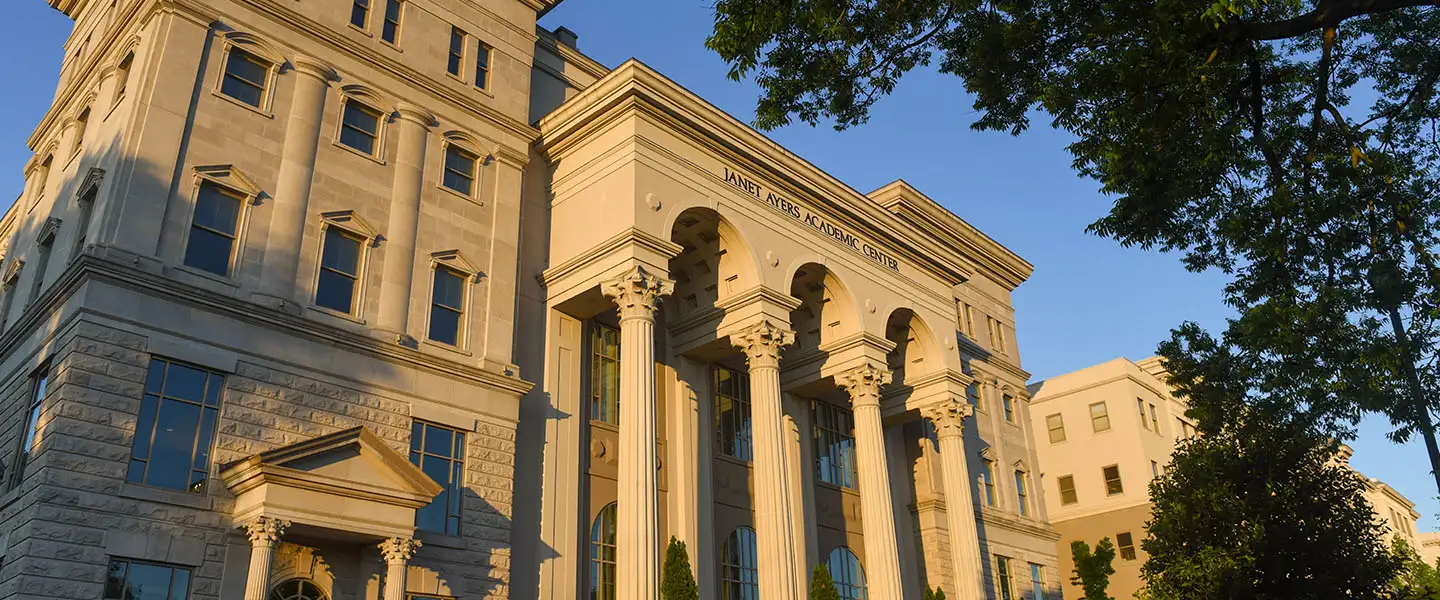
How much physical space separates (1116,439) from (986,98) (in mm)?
47604

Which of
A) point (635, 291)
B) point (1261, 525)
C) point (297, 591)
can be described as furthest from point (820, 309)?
point (297, 591)

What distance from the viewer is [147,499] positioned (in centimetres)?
1944

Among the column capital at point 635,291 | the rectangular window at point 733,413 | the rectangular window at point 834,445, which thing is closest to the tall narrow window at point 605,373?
the column capital at point 635,291

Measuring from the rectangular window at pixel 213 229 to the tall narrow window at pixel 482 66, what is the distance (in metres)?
8.77

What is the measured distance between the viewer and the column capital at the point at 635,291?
26594mm

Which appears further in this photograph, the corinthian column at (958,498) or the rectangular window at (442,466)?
the corinthian column at (958,498)

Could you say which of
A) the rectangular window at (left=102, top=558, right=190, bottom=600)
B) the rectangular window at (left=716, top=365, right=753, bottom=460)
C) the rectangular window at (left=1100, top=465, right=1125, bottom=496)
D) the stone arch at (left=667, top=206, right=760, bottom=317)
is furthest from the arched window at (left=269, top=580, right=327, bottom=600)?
the rectangular window at (left=1100, top=465, right=1125, bottom=496)

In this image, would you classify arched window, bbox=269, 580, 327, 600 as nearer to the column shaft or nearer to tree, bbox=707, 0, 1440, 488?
the column shaft

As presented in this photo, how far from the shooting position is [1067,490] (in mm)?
61062

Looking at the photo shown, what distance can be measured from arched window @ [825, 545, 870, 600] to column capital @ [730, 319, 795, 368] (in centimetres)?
873

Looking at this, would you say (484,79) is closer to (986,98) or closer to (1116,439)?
(986,98)

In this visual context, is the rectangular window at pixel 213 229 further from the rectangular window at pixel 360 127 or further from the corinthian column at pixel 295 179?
the rectangular window at pixel 360 127

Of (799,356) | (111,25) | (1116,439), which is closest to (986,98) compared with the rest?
(799,356)

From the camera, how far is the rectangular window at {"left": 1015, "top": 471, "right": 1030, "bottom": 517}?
1800 inches
